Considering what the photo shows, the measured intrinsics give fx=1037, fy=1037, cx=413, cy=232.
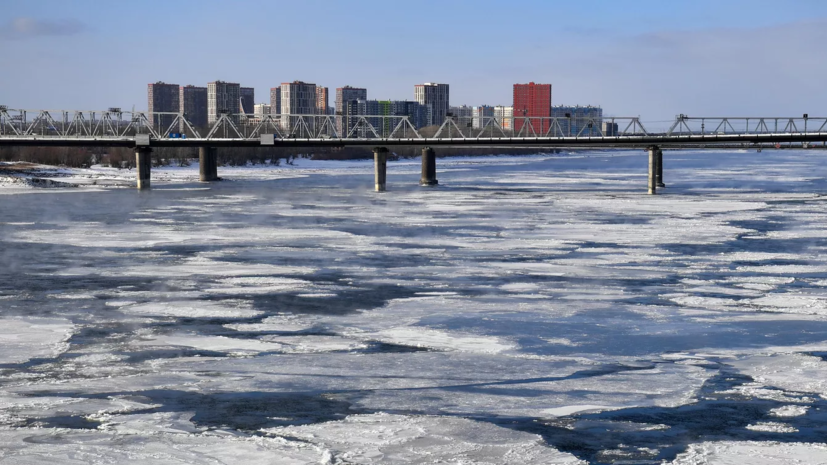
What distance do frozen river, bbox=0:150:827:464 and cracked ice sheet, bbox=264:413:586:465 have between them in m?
0.05

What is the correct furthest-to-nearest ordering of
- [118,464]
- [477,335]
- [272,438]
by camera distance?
[477,335], [272,438], [118,464]

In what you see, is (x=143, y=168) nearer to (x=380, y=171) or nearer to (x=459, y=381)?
(x=380, y=171)

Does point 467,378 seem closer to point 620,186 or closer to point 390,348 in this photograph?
point 390,348

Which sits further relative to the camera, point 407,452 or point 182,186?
point 182,186

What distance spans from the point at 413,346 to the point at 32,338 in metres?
7.97

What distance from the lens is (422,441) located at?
47.8 feet

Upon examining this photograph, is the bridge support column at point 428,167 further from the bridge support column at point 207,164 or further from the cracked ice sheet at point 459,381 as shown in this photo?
the cracked ice sheet at point 459,381

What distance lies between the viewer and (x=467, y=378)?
60.0ft

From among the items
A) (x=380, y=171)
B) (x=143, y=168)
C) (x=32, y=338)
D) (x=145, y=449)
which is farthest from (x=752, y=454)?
(x=143, y=168)

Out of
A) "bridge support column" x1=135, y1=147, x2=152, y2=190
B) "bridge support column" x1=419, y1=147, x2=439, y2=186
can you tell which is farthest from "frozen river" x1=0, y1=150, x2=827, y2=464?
"bridge support column" x1=419, y1=147, x2=439, y2=186

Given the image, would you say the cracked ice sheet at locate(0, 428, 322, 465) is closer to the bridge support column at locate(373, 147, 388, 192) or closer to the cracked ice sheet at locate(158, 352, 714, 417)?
the cracked ice sheet at locate(158, 352, 714, 417)

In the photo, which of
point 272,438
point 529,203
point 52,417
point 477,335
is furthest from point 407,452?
point 529,203

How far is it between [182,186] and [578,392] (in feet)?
290

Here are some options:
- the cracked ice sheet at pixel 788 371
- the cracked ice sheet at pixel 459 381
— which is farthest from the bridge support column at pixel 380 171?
the cracked ice sheet at pixel 788 371
